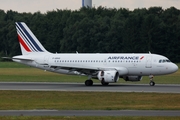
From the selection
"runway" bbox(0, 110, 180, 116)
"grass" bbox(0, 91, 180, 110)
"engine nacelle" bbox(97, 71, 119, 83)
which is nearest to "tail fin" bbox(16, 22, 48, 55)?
"engine nacelle" bbox(97, 71, 119, 83)

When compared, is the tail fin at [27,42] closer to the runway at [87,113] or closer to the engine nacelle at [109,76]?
the engine nacelle at [109,76]

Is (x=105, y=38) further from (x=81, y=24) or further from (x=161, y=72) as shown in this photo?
(x=161, y=72)

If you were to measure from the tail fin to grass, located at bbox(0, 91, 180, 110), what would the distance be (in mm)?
15869

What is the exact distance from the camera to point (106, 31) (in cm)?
12800

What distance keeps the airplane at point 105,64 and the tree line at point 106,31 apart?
61350 mm

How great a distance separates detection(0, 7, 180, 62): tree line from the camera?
121 metres

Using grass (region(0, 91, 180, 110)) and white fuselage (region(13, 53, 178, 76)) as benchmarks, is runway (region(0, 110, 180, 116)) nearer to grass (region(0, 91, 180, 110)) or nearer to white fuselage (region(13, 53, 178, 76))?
grass (region(0, 91, 180, 110))

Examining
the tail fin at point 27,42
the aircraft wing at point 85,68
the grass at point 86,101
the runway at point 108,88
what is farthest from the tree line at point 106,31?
the grass at point 86,101

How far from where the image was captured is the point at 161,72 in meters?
55.5

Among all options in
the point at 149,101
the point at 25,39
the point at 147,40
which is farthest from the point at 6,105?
the point at 147,40

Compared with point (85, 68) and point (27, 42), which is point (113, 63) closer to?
point (85, 68)

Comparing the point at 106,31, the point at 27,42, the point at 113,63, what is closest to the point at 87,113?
the point at 113,63

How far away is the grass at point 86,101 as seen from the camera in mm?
34188

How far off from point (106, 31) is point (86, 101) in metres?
90.2
